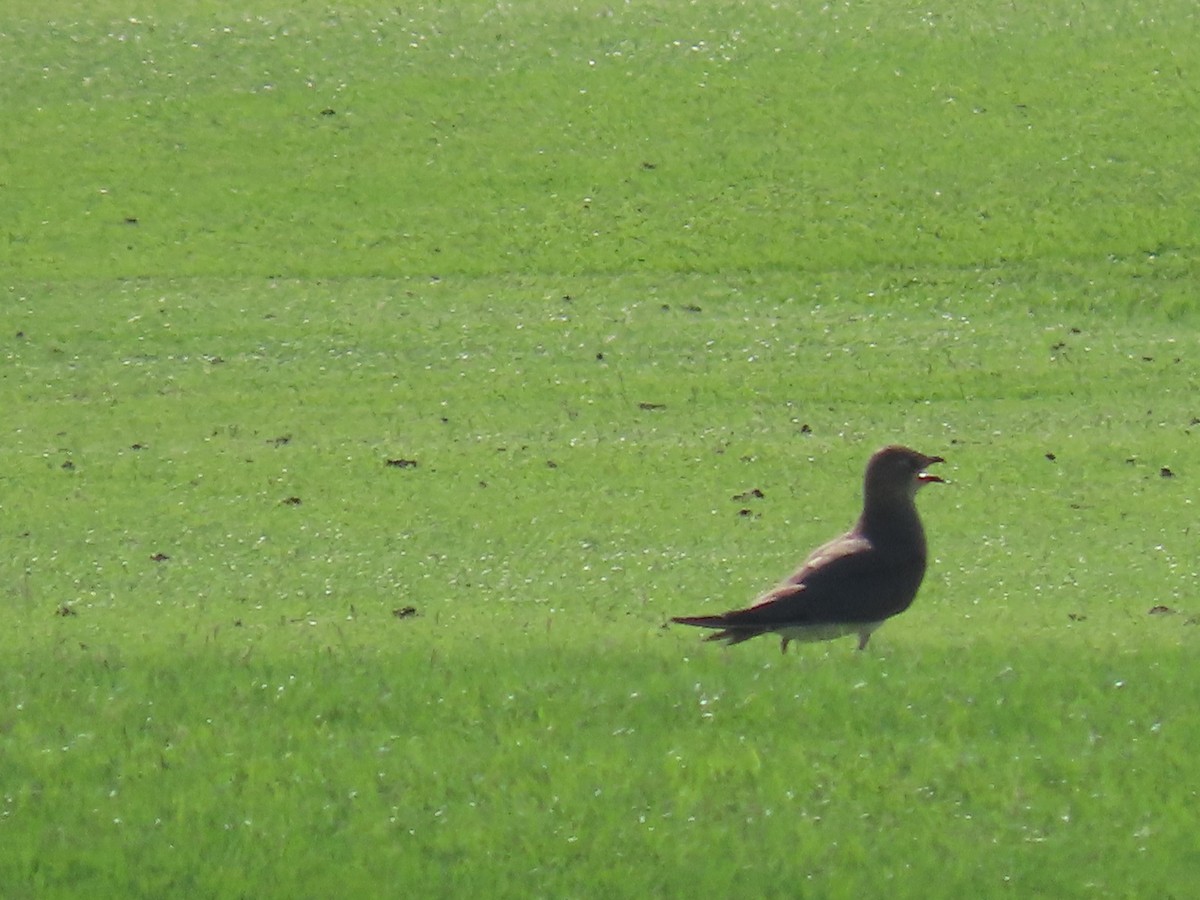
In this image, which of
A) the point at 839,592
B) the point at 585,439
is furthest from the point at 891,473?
the point at 585,439

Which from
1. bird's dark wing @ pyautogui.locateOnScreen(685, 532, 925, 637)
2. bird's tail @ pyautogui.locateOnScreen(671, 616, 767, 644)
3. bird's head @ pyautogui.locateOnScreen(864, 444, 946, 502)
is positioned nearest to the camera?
bird's tail @ pyautogui.locateOnScreen(671, 616, 767, 644)

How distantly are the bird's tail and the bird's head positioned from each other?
107 centimetres

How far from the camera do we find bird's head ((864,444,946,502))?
11844 millimetres

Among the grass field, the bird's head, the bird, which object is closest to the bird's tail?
the bird

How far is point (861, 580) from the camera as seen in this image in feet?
37.1

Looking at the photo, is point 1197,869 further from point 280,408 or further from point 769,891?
point 280,408

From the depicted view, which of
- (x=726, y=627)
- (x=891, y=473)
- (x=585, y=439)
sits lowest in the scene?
(x=585, y=439)

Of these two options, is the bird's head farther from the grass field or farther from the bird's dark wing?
the grass field

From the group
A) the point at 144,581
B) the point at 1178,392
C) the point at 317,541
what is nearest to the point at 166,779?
the point at 144,581

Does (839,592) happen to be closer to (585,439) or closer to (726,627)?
(726,627)

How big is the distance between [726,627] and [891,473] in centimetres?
143

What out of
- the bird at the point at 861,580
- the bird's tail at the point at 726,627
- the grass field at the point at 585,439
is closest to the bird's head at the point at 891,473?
the bird at the point at 861,580

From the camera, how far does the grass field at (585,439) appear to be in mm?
9164

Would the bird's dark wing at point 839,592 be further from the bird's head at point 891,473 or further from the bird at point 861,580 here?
the bird's head at point 891,473
